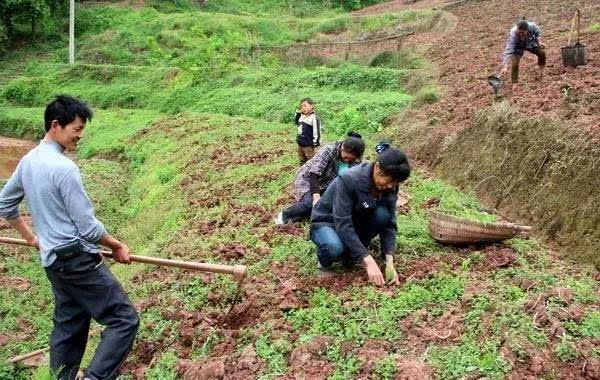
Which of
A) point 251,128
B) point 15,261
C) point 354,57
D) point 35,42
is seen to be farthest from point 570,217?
point 35,42

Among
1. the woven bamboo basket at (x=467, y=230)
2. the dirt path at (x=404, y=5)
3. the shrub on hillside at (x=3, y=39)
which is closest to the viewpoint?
the woven bamboo basket at (x=467, y=230)

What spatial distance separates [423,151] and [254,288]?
5710 mm

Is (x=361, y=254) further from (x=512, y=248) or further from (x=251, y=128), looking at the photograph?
(x=251, y=128)

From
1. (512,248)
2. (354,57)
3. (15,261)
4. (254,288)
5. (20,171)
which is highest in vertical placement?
(354,57)

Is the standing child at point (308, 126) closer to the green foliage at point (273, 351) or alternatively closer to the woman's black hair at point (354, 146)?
the woman's black hair at point (354, 146)

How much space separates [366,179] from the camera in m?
5.15

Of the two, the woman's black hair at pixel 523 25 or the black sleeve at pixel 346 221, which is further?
→ the woman's black hair at pixel 523 25

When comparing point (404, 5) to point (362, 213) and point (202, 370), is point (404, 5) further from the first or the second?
point (202, 370)

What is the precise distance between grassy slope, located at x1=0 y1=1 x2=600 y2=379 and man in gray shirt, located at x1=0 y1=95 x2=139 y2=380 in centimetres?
62

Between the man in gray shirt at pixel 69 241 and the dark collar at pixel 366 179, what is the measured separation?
206 centimetres

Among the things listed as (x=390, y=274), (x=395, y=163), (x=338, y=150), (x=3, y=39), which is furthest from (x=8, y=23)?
(x=395, y=163)

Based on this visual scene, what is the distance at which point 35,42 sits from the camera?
38.2m

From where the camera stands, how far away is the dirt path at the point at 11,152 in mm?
18555

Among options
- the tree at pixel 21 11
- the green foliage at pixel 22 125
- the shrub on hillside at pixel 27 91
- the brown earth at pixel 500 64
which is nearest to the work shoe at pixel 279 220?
the brown earth at pixel 500 64
